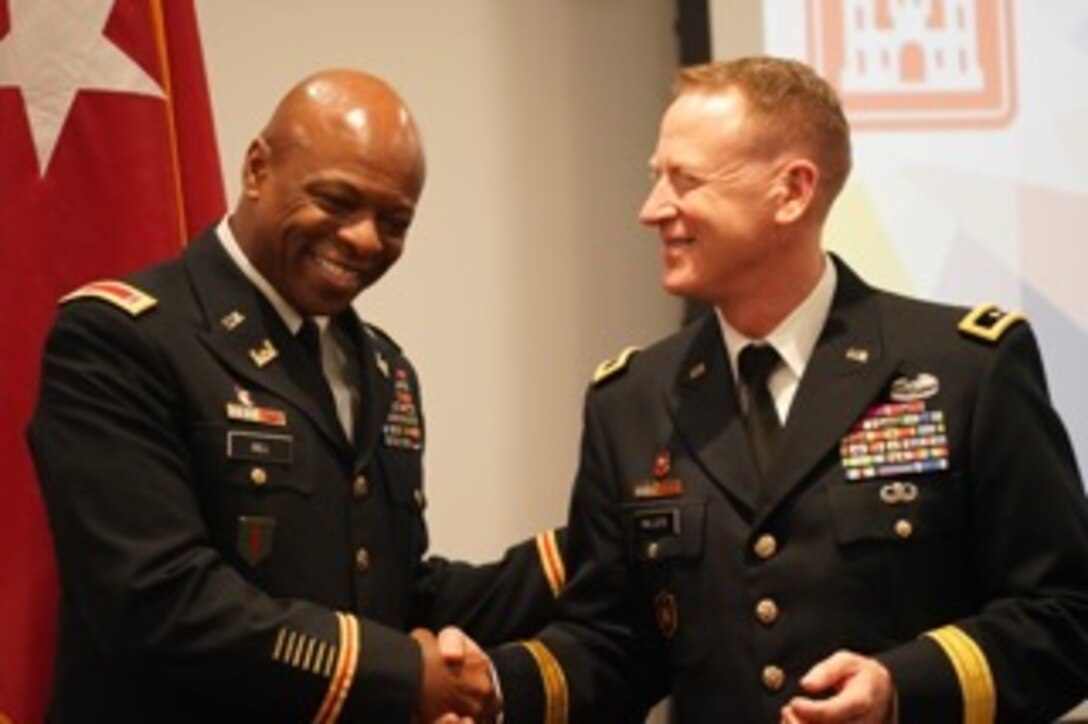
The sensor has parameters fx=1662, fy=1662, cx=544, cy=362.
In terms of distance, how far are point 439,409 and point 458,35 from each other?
0.61m

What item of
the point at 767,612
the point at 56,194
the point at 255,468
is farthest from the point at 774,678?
the point at 56,194

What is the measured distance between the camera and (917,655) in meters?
1.62

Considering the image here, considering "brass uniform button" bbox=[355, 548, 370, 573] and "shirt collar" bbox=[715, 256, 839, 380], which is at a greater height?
"shirt collar" bbox=[715, 256, 839, 380]

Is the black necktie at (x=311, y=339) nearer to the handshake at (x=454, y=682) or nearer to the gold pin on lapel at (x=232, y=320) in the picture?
the gold pin on lapel at (x=232, y=320)

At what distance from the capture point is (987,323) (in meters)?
1.77

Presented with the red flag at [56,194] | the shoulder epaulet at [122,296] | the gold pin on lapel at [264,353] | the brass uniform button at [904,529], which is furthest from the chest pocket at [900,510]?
the red flag at [56,194]

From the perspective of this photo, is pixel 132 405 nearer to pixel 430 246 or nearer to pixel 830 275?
pixel 830 275

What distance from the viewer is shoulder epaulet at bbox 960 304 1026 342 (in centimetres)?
175

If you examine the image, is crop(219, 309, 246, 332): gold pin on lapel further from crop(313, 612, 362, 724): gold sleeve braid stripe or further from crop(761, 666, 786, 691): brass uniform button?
crop(761, 666, 786, 691): brass uniform button

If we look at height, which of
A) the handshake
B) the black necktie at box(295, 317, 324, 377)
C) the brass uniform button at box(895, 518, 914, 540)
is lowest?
the handshake

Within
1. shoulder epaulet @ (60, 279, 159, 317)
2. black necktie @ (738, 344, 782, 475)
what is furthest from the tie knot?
shoulder epaulet @ (60, 279, 159, 317)

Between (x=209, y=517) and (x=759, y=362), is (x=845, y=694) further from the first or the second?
(x=209, y=517)

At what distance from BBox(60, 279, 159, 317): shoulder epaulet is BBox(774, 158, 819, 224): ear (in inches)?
26.8

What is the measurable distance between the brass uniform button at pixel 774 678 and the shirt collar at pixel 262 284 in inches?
25.0
